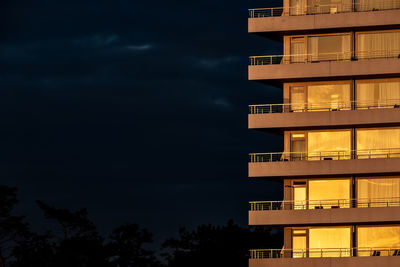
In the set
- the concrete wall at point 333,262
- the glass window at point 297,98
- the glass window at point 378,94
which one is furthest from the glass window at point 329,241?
the glass window at point 378,94

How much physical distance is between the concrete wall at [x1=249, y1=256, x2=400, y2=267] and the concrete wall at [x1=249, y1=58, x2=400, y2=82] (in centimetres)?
1294

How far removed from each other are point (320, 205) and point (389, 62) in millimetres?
11105

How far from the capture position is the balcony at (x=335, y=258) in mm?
58125

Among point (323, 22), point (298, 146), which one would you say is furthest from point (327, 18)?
point (298, 146)

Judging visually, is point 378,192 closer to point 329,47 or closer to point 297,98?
point 297,98

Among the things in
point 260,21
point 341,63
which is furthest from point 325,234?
point 260,21

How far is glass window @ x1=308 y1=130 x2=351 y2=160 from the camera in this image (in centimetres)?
6316

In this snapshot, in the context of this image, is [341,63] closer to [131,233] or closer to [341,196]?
[341,196]

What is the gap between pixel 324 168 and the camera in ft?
201

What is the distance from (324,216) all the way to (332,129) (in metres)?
6.65

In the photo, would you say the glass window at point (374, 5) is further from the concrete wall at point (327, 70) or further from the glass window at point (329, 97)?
the glass window at point (329, 97)

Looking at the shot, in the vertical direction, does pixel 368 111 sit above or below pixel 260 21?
below

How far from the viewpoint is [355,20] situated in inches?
2477

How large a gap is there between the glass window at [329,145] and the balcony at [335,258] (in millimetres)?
6686
